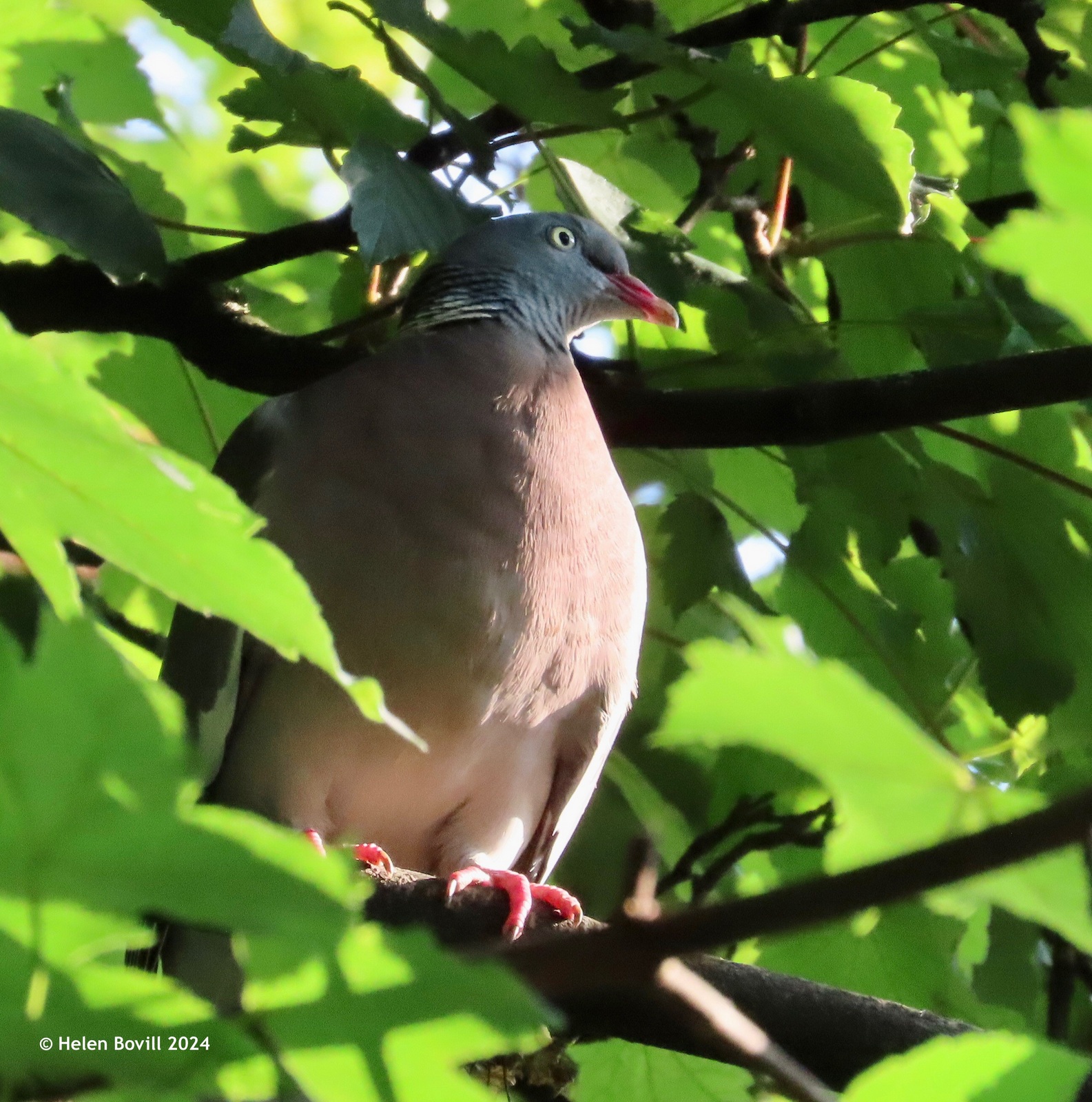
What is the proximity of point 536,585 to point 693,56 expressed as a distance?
2.70 ft

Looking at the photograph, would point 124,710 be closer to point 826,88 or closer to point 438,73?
point 826,88

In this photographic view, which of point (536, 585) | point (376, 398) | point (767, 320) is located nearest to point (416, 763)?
point (536, 585)

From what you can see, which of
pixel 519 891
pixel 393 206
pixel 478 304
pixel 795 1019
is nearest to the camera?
pixel 795 1019

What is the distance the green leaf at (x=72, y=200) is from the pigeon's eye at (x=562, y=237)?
145 cm

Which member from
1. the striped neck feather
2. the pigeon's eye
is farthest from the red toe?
the pigeon's eye

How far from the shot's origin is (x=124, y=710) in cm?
57

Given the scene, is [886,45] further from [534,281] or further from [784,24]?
[534,281]

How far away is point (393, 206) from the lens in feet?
5.93

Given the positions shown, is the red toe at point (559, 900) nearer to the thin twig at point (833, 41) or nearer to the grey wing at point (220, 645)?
the grey wing at point (220, 645)

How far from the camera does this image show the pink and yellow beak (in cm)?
265

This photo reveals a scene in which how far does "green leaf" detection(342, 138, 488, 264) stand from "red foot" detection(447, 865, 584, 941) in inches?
30.8

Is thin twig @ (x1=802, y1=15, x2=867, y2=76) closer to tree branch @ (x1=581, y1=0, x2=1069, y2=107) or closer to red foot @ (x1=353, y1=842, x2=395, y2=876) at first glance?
tree branch @ (x1=581, y1=0, x2=1069, y2=107)

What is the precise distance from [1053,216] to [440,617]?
1.80 meters

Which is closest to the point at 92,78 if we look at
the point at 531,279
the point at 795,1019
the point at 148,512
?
the point at 531,279
